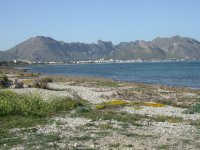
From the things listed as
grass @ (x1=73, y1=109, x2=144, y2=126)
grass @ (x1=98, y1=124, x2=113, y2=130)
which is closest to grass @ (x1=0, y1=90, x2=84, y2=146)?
grass @ (x1=73, y1=109, x2=144, y2=126)

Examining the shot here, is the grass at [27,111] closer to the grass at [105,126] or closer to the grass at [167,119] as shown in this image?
the grass at [105,126]

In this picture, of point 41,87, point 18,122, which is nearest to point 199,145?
point 18,122

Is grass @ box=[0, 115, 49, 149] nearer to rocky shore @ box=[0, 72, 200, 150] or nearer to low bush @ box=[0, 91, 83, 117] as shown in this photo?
rocky shore @ box=[0, 72, 200, 150]

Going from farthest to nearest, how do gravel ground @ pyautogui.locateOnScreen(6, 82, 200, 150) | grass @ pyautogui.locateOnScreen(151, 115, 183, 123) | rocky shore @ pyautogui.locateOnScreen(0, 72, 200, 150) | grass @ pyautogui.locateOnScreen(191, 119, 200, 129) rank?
grass @ pyautogui.locateOnScreen(151, 115, 183, 123) < grass @ pyautogui.locateOnScreen(191, 119, 200, 129) < rocky shore @ pyautogui.locateOnScreen(0, 72, 200, 150) < gravel ground @ pyautogui.locateOnScreen(6, 82, 200, 150)

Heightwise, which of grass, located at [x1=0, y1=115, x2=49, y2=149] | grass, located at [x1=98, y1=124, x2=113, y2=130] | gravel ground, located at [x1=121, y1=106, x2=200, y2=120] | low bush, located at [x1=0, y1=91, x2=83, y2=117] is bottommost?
gravel ground, located at [x1=121, y1=106, x2=200, y2=120]

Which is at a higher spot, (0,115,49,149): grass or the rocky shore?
(0,115,49,149): grass

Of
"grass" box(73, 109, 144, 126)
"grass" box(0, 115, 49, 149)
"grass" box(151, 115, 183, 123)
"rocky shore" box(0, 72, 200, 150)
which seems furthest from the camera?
"grass" box(151, 115, 183, 123)

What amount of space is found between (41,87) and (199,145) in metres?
36.4

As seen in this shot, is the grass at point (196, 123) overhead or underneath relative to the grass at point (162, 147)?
underneath

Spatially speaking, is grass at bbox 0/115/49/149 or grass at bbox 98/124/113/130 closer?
grass at bbox 0/115/49/149

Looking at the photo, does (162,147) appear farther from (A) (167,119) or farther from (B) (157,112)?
(B) (157,112)

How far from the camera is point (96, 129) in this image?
896 inches

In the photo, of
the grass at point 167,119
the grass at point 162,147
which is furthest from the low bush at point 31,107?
the grass at point 162,147

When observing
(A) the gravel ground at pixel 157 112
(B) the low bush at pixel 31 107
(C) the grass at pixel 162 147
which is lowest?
(A) the gravel ground at pixel 157 112
